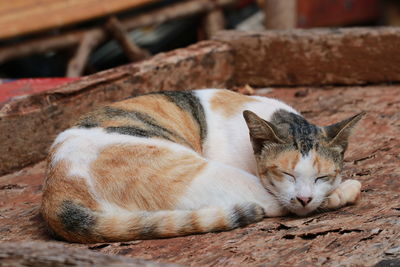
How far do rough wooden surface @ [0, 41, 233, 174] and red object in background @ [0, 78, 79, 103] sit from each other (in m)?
0.25

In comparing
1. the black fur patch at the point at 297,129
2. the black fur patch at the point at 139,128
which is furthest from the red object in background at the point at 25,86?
the black fur patch at the point at 297,129

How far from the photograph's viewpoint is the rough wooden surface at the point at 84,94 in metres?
4.87

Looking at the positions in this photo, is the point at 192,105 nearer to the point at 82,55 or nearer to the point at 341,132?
the point at 341,132

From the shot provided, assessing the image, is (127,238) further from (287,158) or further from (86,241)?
(287,158)

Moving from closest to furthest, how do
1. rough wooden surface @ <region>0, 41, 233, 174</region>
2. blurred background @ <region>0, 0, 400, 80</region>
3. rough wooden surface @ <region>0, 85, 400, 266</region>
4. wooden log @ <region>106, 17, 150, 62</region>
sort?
rough wooden surface @ <region>0, 85, 400, 266</region>
rough wooden surface @ <region>0, 41, 233, 174</region>
blurred background @ <region>0, 0, 400, 80</region>
wooden log @ <region>106, 17, 150, 62</region>

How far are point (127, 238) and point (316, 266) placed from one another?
35.6 inches

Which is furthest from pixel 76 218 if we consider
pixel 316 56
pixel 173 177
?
pixel 316 56

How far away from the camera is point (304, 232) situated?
10.9 ft

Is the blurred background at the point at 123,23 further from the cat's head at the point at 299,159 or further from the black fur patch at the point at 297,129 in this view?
the cat's head at the point at 299,159

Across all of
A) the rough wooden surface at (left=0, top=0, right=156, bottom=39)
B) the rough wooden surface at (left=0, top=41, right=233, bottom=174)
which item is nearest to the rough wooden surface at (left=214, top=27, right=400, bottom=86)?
the rough wooden surface at (left=0, top=41, right=233, bottom=174)

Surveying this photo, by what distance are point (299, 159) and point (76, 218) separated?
1132mm

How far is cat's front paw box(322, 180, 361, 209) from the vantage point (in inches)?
141

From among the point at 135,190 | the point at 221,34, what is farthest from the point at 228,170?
the point at 221,34

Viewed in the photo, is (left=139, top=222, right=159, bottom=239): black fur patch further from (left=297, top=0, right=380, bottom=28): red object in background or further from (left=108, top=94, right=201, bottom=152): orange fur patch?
(left=297, top=0, right=380, bottom=28): red object in background
